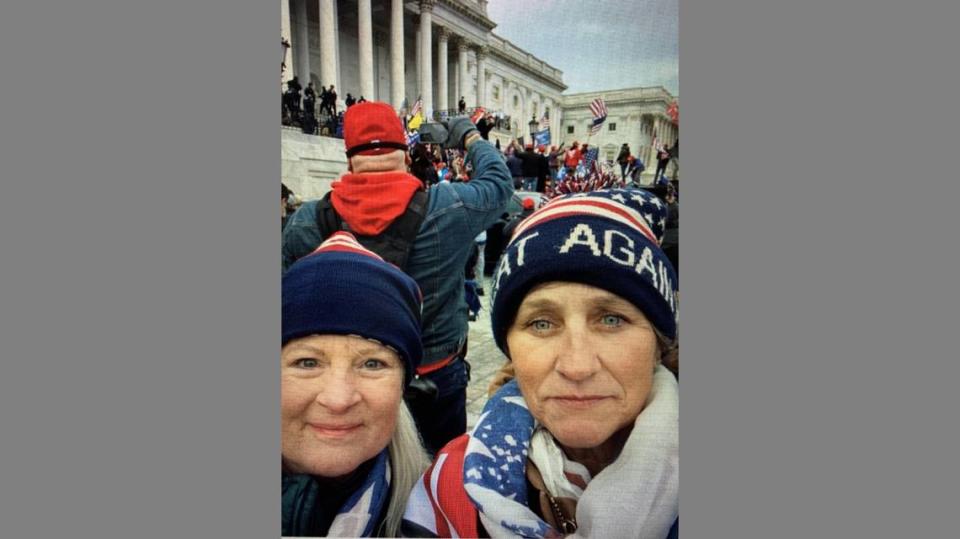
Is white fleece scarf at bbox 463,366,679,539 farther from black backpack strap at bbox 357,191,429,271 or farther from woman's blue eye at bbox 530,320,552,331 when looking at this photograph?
black backpack strap at bbox 357,191,429,271

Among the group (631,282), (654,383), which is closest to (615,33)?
(631,282)

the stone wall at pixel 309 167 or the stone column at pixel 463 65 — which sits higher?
the stone column at pixel 463 65

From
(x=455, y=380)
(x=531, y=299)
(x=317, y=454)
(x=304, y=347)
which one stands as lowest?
(x=317, y=454)

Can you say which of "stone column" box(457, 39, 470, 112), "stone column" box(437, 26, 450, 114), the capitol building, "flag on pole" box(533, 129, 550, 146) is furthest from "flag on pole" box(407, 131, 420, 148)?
"flag on pole" box(533, 129, 550, 146)

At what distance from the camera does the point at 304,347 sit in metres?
2.42

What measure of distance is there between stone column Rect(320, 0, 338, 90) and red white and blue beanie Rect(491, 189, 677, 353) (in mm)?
1253

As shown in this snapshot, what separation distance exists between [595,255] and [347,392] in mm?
1283

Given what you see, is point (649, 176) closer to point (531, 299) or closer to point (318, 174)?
point (531, 299)

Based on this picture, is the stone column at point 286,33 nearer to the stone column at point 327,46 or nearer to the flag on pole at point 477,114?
the stone column at point 327,46

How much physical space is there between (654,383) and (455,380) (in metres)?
0.95

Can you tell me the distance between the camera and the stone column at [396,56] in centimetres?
260

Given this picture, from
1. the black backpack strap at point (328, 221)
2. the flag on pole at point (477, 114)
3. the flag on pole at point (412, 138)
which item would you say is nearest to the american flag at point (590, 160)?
Answer: the flag on pole at point (477, 114)

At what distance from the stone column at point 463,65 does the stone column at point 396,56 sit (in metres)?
0.31

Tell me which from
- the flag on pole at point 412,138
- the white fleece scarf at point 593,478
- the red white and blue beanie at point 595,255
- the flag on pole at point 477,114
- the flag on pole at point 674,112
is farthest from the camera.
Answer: the flag on pole at point 477,114
